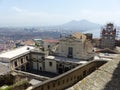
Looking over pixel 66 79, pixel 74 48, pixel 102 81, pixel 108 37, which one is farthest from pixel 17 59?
pixel 102 81

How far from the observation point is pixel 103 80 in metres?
13.4

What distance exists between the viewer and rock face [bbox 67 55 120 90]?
1193 centimetres

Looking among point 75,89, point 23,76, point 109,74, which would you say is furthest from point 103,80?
point 23,76

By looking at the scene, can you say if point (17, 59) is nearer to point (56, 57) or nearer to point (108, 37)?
point (56, 57)

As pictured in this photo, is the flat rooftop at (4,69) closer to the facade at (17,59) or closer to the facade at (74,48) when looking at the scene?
the facade at (17,59)

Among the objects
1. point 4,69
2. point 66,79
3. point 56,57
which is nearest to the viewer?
point 66,79

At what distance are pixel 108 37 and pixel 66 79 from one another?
99.4 ft

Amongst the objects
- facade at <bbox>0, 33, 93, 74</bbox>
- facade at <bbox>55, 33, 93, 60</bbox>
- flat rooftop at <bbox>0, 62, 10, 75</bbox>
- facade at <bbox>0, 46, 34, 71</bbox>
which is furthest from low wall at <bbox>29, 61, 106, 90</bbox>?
facade at <bbox>0, 46, 34, 71</bbox>

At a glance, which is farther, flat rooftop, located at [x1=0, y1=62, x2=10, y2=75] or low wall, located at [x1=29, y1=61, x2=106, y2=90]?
flat rooftop, located at [x1=0, y1=62, x2=10, y2=75]

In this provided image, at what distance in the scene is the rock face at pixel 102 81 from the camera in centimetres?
1193

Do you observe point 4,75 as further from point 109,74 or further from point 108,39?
point 108,39

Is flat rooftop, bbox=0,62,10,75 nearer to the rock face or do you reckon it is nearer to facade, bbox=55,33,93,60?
facade, bbox=55,33,93,60

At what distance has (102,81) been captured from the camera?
13.2 meters

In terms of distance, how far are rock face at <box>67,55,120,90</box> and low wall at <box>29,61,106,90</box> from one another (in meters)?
9.59
